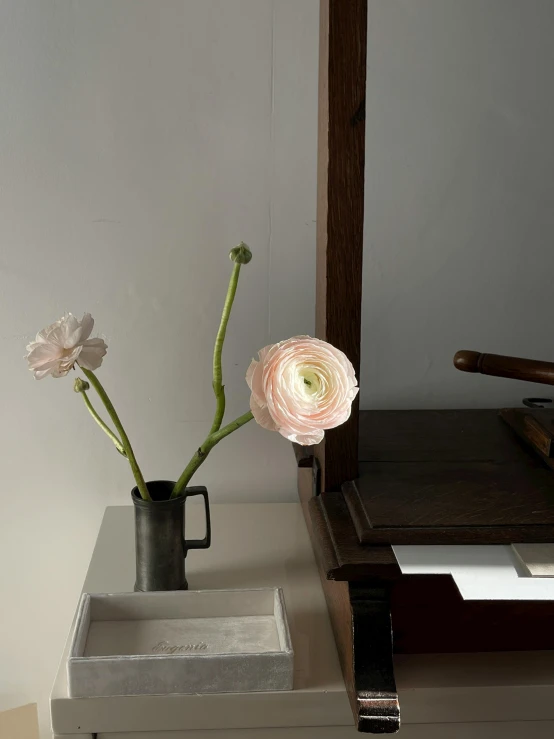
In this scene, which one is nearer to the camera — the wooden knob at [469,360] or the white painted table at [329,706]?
the white painted table at [329,706]

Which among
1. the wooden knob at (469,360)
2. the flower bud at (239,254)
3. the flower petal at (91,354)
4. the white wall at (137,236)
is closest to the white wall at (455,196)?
the white wall at (137,236)

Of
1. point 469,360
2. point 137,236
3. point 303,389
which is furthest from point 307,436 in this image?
point 137,236

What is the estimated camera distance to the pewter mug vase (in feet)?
2.83

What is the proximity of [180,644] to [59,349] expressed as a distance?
1.02ft

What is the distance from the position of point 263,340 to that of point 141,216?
24cm

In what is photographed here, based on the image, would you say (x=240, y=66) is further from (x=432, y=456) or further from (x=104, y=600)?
(x=104, y=600)

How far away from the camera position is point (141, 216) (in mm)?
1090

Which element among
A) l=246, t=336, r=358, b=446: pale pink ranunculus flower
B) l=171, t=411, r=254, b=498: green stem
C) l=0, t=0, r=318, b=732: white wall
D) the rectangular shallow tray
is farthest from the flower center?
l=0, t=0, r=318, b=732: white wall

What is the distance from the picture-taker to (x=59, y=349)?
2.61 feet

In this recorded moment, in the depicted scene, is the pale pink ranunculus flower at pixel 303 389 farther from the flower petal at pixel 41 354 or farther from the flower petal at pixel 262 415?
the flower petal at pixel 41 354

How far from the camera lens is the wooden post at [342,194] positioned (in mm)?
769

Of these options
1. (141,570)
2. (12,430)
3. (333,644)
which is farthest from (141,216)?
(333,644)

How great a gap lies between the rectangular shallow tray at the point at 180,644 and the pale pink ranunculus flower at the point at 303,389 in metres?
0.20

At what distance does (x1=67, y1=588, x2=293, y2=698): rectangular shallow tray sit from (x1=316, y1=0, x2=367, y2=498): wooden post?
162mm
